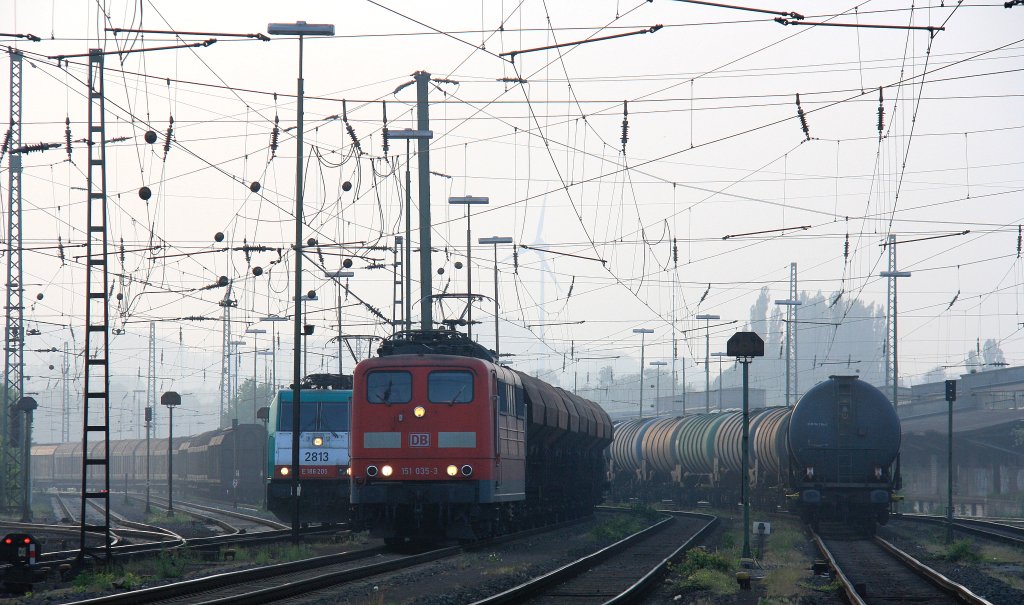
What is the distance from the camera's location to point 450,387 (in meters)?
21.1

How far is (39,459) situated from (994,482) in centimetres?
6237

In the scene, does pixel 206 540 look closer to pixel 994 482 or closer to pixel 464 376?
pixel 464 376

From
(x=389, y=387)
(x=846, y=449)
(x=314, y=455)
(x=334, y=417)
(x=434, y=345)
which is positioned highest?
(x=434, y=345)

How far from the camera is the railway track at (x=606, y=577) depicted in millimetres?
13844

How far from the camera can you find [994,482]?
55.7m

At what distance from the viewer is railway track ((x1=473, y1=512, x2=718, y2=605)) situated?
45.4 feet

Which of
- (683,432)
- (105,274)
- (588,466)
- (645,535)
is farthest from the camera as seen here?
(683,432)

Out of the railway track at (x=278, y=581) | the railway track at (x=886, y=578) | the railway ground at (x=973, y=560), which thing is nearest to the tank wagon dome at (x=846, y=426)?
the railway ground at (x=973, y=560)

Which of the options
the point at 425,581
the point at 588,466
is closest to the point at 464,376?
the point at 425,581

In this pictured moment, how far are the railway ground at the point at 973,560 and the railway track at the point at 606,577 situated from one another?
4.14m

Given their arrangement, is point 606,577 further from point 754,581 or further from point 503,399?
point 503,399

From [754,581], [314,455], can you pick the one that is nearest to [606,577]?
[754,581]

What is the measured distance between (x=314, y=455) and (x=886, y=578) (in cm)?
1383

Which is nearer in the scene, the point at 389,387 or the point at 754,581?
the point at 754,581
